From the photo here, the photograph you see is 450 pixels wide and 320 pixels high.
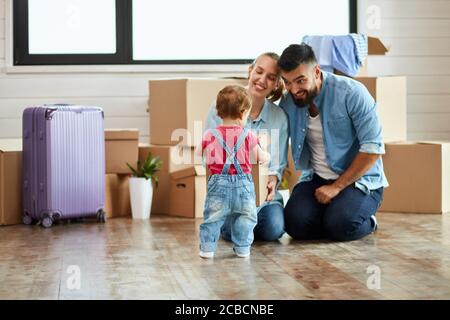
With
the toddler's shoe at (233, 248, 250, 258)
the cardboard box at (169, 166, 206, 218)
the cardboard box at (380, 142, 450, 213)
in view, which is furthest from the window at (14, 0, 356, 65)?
the toddler's shoe at (233, 248, 250, 258)

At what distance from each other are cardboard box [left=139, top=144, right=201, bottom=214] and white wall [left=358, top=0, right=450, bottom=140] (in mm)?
1752

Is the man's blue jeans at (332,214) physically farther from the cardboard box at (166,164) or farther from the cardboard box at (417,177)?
the cardboard box at (166,164)

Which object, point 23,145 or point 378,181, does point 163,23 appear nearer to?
point 23,145

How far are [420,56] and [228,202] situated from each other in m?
3.20

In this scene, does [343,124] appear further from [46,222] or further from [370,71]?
[370,71]

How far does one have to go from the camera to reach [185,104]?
502cm

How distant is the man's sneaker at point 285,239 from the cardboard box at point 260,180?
0.22 metres

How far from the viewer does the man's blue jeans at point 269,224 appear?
387cm

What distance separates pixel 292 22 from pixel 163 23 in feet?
2.94

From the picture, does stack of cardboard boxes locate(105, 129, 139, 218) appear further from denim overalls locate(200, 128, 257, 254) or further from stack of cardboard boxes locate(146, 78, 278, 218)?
denim overalls locate(200, 128, 257, 254)

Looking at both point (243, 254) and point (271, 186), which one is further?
point (271, 186)

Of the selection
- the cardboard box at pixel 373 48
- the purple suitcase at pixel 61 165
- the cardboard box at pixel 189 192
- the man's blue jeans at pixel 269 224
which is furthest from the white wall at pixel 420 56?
the man's blue jeans at pixel 269 224

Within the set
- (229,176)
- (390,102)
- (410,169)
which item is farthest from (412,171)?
(229,176)

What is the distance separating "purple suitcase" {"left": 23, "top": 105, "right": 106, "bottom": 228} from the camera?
4598 millimetres
